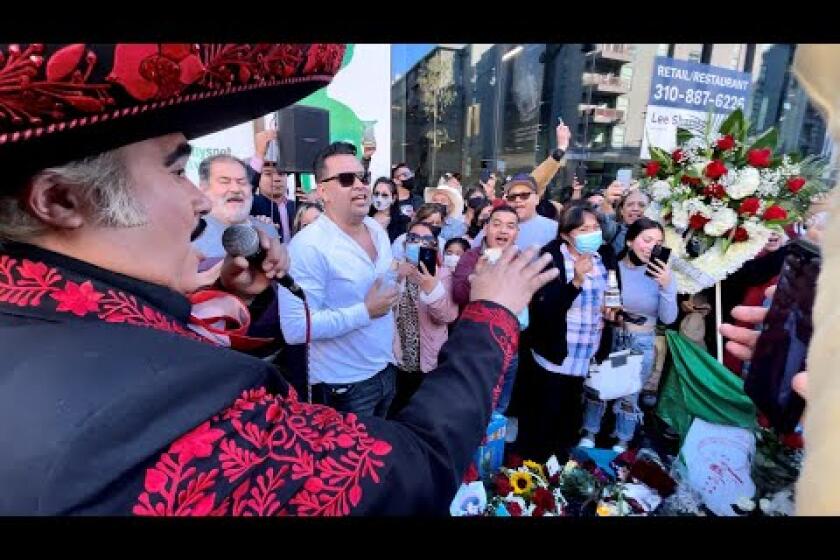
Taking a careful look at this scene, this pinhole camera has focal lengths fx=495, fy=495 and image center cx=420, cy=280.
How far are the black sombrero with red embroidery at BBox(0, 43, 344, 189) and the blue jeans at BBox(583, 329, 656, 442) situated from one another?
3.38 metres

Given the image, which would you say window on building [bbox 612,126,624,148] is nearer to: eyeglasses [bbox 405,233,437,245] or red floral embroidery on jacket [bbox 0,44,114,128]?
eyeglasses [bbox 405,233,437,245]

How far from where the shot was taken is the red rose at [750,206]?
297 centimetres

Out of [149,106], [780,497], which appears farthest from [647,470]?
[149,106]

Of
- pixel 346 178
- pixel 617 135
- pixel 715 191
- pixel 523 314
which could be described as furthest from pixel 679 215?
pixel 617 135

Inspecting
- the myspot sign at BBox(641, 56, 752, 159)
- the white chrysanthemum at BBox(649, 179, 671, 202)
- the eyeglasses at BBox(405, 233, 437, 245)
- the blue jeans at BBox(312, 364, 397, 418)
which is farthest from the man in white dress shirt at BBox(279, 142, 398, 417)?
the myspot sign at BBox(641, 56, 752, 159)

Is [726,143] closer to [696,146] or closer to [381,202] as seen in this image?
[696,146]

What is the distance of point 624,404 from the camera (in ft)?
12.5

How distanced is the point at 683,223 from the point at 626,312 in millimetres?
751

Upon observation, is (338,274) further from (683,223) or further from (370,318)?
(683,223)

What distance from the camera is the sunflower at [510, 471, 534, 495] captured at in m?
2.33

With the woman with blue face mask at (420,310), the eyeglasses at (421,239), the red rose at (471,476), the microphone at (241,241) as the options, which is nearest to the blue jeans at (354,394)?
the woman with blue face mask at (420,310)

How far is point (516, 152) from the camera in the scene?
14.7 metres

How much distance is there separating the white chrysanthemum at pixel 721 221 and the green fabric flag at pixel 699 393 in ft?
2.39

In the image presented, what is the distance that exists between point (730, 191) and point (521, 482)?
2.15m
